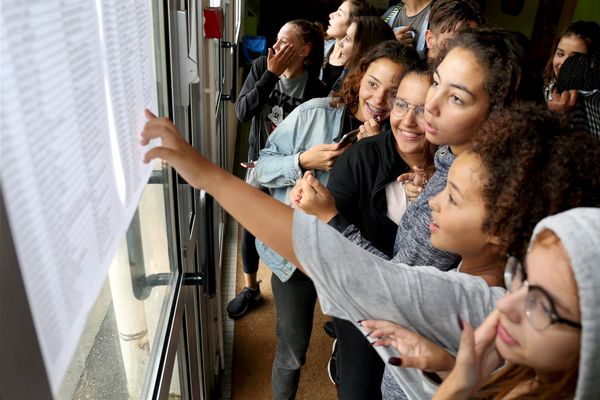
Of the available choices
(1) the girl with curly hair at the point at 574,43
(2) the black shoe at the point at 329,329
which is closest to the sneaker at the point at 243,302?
(2) the black shoe at the point at 329,329

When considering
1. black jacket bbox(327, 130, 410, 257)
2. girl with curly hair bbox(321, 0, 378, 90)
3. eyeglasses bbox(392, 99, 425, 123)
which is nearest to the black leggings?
girl with curly hair bbox(321, 0, 378, 90)

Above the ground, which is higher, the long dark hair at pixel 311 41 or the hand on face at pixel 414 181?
the long dark hair at pixel 311 41

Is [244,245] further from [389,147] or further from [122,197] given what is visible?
[122,197]

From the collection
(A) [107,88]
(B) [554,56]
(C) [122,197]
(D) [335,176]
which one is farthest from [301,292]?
(B) [554,56]

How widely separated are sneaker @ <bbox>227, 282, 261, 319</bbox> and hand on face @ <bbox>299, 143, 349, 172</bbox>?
1350 millimetres

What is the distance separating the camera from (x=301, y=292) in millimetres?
1738

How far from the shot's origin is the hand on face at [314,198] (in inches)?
45.0

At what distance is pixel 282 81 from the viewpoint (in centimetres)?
240

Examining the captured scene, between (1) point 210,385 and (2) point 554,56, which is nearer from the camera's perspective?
(1) point 210,385

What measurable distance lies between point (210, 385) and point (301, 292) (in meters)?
0.74

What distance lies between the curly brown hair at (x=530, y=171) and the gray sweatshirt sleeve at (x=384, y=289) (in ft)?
0.42

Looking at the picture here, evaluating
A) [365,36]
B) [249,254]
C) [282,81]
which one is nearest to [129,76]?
[365,36]

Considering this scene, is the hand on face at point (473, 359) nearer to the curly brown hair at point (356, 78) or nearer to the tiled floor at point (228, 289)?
the curly brown hair at point (356, 78)

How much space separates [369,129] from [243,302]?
4.85 feet
